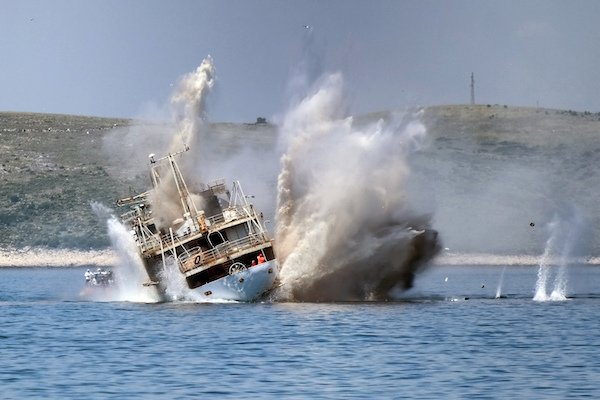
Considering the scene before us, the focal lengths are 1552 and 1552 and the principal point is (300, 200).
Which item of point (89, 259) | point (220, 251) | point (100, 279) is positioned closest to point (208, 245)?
point (220, 251)

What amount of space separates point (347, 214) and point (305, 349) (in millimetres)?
22743

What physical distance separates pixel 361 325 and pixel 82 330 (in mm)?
Answer: 11650

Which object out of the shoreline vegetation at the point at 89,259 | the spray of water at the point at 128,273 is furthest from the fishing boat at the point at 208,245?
the shoreline vegetation at the point at 89,259

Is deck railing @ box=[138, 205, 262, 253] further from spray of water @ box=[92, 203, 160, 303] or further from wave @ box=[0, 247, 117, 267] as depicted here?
wave @ box=[0, 247, 117, 267]

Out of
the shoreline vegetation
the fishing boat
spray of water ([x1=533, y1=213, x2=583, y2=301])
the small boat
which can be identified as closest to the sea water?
the fishing boat

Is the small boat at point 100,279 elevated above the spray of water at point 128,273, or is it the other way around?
the small boat at point 100,279

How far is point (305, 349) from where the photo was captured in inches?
2196

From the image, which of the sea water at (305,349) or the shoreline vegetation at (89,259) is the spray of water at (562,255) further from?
the shoreline vegetation at (89,259)

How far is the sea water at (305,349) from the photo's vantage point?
46.0 meters

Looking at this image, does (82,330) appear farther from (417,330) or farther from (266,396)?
(266,396)

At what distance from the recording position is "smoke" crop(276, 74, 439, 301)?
77062 millimetres

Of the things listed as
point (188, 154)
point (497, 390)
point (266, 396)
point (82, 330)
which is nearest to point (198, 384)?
point (266, 396)

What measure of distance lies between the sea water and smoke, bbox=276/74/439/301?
2.39 metres

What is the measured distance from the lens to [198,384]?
154 ft
